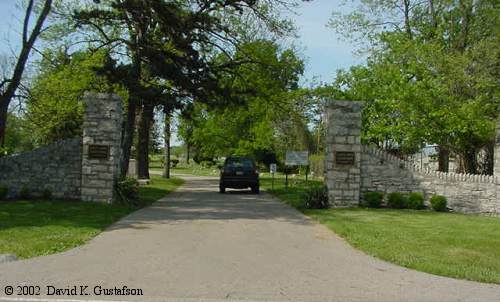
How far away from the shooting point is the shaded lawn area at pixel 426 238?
8.36 metres

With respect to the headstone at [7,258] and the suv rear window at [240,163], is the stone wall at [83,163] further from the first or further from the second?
the headstone at [7,258]

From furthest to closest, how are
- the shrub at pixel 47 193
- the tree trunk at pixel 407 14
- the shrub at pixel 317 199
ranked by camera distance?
the tree trunk at pixel 407 14
the shrub at pixel 47 193
the shrub at pixel 317 199

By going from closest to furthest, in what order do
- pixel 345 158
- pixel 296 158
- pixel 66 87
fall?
pixel 345 158
pixel 66 87
pixel 296 158

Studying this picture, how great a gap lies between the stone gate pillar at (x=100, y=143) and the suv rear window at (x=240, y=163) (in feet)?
26.7

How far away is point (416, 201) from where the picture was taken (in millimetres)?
17203

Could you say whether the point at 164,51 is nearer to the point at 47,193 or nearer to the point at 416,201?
the point at 47,193

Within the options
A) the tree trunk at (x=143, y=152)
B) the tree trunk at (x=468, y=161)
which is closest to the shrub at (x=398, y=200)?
the tree trunk at (x=468, y=161)

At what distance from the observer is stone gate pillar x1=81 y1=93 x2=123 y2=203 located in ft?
55.0

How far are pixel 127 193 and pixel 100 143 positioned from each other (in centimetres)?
180

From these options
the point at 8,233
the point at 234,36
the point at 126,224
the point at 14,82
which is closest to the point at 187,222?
the point at 126,224

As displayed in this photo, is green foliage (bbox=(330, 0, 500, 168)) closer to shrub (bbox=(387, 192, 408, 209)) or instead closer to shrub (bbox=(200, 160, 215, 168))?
shrub (bbox=(387, 192, 408, 209))

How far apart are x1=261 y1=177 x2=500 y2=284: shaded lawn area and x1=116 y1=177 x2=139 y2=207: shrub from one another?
17.8 ft

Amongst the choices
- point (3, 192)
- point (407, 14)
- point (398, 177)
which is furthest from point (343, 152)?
point (407, 14)

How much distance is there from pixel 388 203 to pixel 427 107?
6.82 metres
